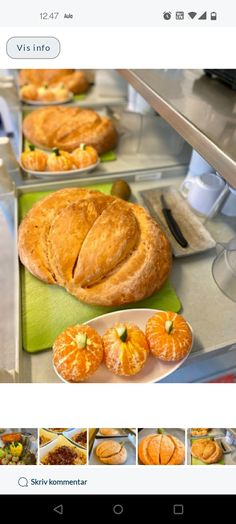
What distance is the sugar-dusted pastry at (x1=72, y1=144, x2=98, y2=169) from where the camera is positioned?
0.91 metres

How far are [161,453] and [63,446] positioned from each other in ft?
0.36

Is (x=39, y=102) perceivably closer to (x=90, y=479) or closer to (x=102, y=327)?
(x=102, y=327)

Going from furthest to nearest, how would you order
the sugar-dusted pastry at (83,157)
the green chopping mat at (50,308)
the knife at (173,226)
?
the sugar-dusted pastry at (83,157), the knife at (173,226), the green chopping mat at (50,308)

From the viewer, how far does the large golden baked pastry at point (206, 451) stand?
0.37m

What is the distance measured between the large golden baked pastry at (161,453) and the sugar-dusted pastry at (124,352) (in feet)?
0.34

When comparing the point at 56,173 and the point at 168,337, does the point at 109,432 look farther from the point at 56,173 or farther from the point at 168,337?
the point at 56,173
